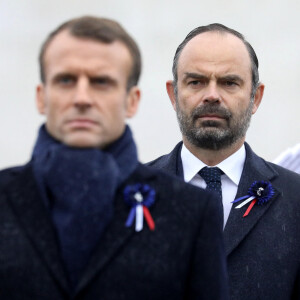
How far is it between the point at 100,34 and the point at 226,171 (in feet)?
4.53

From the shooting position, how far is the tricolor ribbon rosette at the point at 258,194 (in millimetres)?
3602

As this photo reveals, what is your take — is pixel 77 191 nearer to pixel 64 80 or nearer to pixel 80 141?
pixel 80 141

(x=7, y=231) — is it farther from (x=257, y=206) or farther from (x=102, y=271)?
(x=257, y=206)

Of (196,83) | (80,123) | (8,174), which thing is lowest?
(8,174)

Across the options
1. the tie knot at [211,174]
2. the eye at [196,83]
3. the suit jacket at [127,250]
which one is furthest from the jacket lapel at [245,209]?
the suit jacket at [127,250]

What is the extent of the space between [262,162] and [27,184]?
155 cm

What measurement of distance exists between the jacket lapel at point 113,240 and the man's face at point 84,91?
0.22 metres

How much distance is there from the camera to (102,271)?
2.50 m

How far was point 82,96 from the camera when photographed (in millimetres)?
2422

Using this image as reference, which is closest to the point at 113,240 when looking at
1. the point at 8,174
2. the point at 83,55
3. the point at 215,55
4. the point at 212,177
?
the point at 8,174

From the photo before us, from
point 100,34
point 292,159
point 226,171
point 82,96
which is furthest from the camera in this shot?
point 292,159

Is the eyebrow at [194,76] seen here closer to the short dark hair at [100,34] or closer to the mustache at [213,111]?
the mustache at [213,111]

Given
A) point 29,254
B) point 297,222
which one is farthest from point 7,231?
point 297,222

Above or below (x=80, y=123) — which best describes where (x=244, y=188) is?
below
